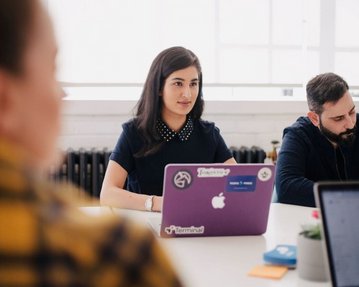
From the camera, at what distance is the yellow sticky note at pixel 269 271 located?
134 cm

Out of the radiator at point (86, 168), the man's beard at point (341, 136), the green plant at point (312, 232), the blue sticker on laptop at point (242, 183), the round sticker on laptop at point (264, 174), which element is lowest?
the radiator at point (86, 168)

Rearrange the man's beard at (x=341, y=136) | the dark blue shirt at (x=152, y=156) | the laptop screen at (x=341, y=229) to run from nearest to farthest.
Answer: the laptop screen at (x=341, y=229)
the dark blue shirt at (x=152, y=156)
the man's beard at (x=341, y=136)

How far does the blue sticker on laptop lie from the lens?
1662 mm

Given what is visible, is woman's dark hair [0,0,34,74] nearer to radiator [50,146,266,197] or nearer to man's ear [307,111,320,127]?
man's ear [307,111,320,127]

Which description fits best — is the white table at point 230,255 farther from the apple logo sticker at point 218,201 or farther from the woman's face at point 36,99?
the woman's face at point 36,99

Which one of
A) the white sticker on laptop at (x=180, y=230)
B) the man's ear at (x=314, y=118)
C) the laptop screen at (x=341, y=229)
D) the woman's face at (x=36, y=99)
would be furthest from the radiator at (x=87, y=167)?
the woman's face at (x=36, y=99)

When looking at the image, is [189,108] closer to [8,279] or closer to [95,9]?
[95,9]

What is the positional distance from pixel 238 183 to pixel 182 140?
2.77ft

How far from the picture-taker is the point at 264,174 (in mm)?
1700

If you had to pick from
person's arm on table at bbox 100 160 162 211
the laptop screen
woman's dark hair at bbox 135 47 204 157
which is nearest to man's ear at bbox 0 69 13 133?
the laptop screen

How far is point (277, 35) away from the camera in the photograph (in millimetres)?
3803

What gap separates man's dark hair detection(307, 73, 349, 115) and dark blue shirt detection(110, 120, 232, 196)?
1.58ft

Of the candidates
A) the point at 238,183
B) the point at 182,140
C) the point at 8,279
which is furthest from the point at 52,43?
the point at 182,140

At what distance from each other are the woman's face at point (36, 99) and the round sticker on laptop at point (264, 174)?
4.22 ft
